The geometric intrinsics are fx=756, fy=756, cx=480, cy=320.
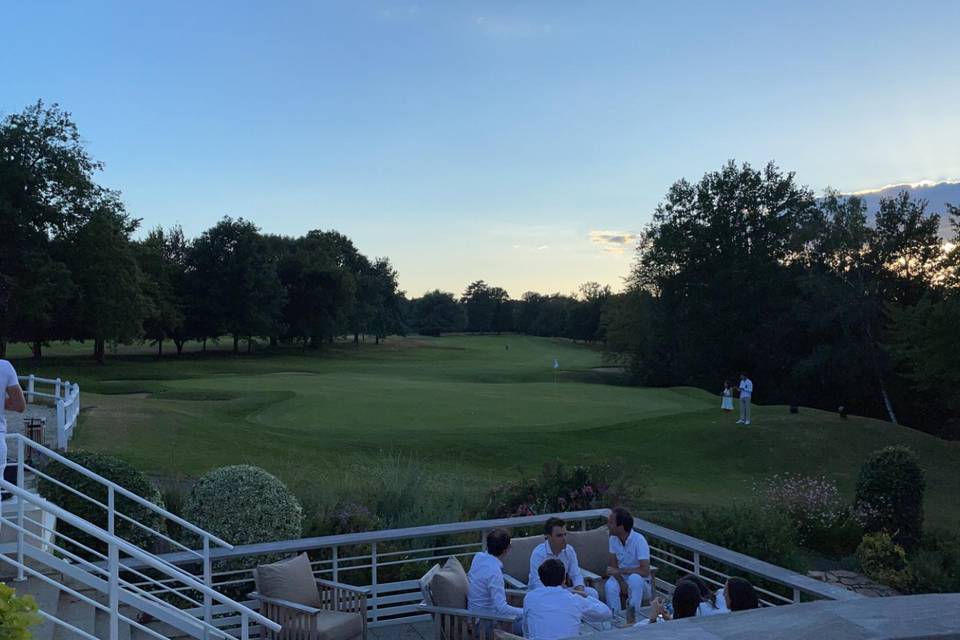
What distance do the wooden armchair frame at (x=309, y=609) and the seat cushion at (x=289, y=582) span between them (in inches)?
4.2

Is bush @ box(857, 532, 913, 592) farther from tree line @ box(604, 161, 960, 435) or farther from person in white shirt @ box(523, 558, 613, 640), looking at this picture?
tree line @ box(604, 161, 960, 435)

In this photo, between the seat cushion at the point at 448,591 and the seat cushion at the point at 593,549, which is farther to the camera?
the seat cushion at the point at 593,549

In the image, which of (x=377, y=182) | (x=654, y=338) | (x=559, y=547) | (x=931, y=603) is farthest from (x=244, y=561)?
(x=654, y=338)

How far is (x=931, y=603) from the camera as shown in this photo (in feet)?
9.70

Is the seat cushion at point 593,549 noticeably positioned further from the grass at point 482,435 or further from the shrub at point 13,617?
the shrub at point 13,617

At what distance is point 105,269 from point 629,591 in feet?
152

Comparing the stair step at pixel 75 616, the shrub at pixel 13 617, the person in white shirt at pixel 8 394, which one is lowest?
the stair step at pixel 75 616

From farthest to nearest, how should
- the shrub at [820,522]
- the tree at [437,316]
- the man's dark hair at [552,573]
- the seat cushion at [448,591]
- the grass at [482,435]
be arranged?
the tree at [437,316] → the grass at [482,435] → the shrub at [820,522] → the seat cushion at [448,591] → the man's dark hair at [552,573]

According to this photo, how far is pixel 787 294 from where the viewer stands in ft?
170

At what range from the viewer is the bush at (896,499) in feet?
45.8

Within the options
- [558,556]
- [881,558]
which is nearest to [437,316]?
[881,558]

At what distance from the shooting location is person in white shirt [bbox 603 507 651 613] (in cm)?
723

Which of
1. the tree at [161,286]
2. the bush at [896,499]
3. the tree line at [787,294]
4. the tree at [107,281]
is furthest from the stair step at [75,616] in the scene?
the tree at [161,286]

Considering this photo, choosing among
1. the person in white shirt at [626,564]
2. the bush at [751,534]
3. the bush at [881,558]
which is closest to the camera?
the person in white shirt at [626,564]
